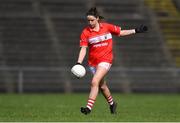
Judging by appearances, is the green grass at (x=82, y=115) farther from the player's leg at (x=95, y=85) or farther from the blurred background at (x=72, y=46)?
the blurred background at (x=72, y=46)

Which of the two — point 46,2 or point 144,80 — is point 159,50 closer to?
point 144,80

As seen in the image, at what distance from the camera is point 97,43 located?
1268cm

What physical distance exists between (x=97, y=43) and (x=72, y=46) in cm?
1544

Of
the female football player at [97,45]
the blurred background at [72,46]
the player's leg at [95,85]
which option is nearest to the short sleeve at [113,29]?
the female football player at [97,45]

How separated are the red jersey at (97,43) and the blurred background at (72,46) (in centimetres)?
1263

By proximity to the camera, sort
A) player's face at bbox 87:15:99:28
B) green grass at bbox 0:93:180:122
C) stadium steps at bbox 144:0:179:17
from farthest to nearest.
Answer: stadium steps at bbox 144:0:179:17, player's face at bbox 87:15:99:28, green grass at bbox 0:93:180:122

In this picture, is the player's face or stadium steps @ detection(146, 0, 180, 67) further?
stadium steps @ detection(146, 0, 180, 67)

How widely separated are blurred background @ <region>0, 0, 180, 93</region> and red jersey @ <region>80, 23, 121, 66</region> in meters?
12.6

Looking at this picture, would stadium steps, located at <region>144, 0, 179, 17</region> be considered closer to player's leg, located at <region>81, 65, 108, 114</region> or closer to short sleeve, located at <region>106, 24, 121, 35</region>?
short sleeve, located at <region>106, 24, 121, 35</region>

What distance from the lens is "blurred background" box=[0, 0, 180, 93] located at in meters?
26.3

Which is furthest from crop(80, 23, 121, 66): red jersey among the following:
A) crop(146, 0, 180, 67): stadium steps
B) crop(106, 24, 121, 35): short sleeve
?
crop(146, 0, 180, 67): stadium steps

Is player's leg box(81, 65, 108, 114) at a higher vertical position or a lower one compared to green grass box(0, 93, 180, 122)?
higher

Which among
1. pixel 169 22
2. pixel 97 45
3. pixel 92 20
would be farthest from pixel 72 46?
pixel 92 20

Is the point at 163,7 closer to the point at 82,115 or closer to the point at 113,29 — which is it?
the point at 113,29
